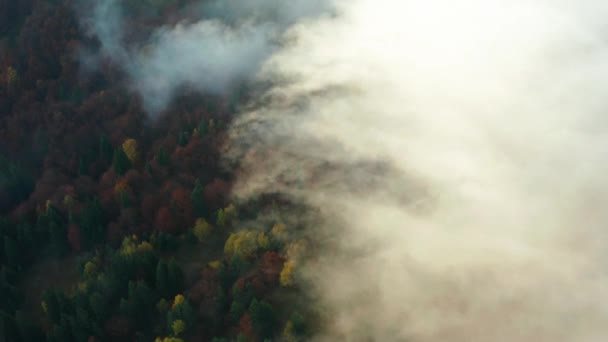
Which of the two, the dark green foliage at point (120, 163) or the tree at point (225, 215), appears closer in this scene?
the tree at point (225, 215)

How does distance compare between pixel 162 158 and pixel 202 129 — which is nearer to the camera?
pixel 162 158

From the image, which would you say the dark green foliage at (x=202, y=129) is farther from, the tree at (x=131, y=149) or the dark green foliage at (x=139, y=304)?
the dark green foliage at (x=139, y=304)

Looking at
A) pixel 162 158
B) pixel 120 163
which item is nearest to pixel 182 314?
pixel 162 158

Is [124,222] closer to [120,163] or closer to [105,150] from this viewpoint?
[120,163]

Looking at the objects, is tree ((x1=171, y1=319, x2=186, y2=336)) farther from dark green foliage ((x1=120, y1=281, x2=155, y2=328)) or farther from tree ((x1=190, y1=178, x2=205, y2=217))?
tree ((x1=190, y1=178, x2=205, y2=217))

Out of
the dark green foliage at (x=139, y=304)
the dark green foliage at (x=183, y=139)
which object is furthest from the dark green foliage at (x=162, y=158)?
the dark green foliage at (x=139, y=304)

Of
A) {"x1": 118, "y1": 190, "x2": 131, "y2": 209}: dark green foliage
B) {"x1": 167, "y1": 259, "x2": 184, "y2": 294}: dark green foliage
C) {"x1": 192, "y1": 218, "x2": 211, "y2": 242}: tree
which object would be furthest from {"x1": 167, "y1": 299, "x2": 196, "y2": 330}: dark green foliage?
{"x1": 118, "y1": 190, "x2": 131, "y2": 209}: dark green foliage

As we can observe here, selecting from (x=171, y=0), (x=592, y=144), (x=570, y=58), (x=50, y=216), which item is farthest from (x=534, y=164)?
(x=50, y=216)
